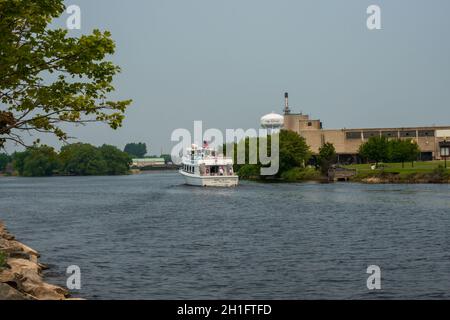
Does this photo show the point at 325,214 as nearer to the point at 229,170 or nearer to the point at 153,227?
the point at 153,227

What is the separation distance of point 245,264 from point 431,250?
11.3m

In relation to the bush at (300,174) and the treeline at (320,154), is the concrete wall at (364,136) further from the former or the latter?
the bush at (300,174)

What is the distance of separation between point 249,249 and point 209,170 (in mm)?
91090

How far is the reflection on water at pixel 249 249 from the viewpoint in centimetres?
2888

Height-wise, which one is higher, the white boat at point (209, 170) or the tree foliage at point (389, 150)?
the tree foliage at point (389, 150)

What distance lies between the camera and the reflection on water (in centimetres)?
2888

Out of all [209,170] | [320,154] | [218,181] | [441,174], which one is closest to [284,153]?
[320,154]

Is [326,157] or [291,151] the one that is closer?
[326,157]

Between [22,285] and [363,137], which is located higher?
[363,137]

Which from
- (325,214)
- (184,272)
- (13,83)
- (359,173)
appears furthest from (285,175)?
(13,83)

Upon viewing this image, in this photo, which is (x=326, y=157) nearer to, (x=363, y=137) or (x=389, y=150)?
(x=389, y=150)

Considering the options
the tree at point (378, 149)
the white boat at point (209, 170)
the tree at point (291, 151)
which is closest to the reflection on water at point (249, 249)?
the white boat at point (209, 170)

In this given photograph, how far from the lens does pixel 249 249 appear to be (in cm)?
4072

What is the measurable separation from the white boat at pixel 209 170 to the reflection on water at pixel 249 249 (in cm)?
5108
